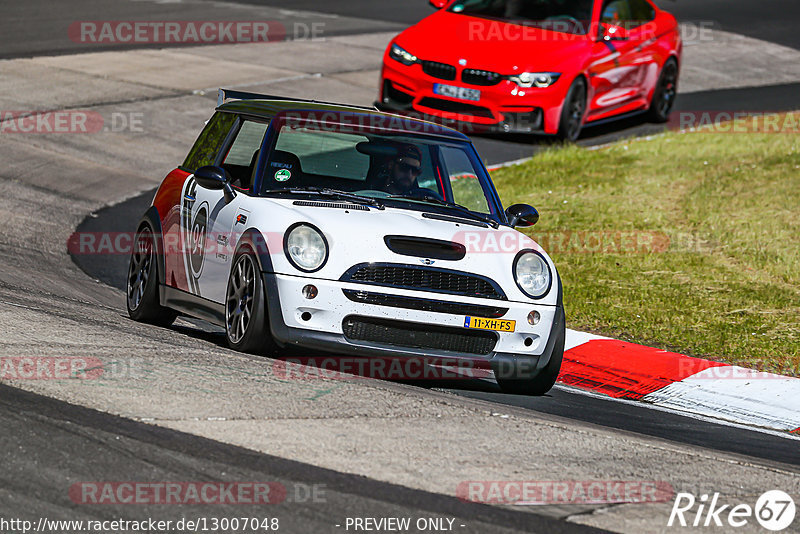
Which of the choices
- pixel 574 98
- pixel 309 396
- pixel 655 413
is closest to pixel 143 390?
pixel 309 396

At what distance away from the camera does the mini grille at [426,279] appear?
745cm

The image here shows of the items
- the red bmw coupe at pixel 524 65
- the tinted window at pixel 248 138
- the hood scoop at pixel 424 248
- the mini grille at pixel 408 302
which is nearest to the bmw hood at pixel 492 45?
the red bmw coupe at pixel 524 65

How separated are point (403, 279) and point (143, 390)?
179 cm

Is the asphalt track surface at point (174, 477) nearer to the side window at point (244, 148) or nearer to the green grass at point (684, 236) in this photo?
the side window at point (244, 148)

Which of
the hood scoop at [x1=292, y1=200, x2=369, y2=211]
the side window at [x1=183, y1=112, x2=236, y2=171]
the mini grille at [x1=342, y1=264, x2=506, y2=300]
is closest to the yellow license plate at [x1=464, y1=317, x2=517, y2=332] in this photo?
the mini grille at [x1=342, y1=264, x2=506, y2=300]

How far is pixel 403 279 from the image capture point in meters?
7.50

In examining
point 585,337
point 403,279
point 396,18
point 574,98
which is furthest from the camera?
point 396,18

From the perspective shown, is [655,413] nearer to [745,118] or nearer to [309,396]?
[309,396]

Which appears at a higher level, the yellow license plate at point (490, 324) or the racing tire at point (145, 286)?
the yellow license plate at point (490, 324)

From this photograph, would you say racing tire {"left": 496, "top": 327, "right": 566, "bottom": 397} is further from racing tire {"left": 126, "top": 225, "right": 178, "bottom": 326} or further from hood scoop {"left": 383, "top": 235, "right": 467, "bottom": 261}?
racing tire {"left": 126, "top": 225, "right": 178, "bottom": 326}

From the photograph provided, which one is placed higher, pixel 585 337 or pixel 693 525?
pixel 693 525

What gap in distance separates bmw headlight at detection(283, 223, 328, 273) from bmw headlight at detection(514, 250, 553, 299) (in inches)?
45.1

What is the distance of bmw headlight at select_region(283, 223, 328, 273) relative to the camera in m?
7.45

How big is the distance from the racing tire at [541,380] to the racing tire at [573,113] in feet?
28.5
